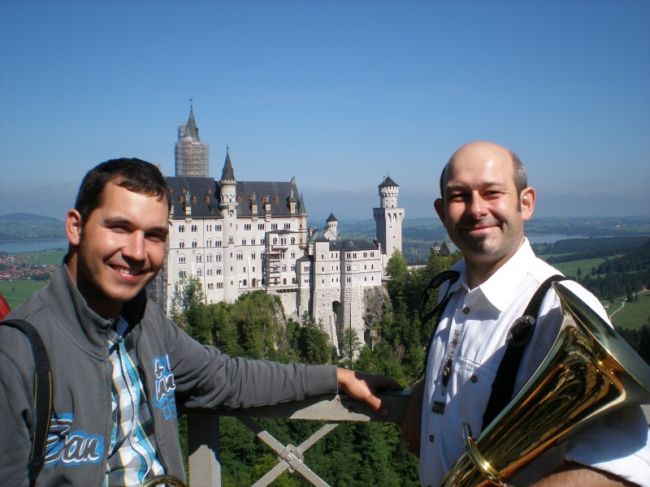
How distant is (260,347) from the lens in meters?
45.2

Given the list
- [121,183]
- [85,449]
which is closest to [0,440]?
[85,449]

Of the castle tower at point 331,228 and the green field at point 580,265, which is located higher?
the castle tower at point 331,228

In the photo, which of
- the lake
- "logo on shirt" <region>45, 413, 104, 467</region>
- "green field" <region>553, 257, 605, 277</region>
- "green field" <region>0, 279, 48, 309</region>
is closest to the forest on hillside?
"green field" <region>0, 279, 48, 309</region>

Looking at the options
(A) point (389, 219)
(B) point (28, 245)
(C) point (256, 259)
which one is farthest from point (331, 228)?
(B) point (28, 245)

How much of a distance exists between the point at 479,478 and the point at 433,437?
1.97ft

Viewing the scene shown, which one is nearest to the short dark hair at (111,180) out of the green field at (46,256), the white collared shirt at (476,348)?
the white collared shirt at (476,348)

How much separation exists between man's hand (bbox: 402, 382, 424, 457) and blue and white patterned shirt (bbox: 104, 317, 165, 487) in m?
1.33

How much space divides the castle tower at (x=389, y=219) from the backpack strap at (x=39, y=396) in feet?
192

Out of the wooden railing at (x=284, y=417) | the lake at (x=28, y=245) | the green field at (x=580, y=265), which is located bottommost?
the green field at (x=580, y=265)

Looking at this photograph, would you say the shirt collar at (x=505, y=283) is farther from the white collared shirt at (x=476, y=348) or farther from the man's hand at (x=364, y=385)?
the man's hand at (x=364, y=385)

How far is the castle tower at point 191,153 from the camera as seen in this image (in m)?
83.0

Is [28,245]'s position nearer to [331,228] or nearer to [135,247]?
[331,228]

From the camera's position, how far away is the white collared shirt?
2.48 metres

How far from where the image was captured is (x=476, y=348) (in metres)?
2.75
